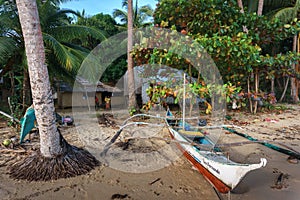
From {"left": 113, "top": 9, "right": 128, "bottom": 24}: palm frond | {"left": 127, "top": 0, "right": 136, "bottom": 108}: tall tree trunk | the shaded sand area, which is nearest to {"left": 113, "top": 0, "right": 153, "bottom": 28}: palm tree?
{"left": 113, "top": 9, "right": 128, "bottom": 24}: palm frond

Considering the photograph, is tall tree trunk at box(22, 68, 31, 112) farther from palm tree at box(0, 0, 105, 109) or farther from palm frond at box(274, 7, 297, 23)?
palm frond at box(274, 7, 297, 23)

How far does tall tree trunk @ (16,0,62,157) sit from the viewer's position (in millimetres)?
2973

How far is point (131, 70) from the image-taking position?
27.1 ft

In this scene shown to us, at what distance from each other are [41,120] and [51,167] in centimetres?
77

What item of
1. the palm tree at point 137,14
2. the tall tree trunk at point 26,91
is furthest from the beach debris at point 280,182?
the palm tree at point 137,14

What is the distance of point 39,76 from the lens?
3.09 meters

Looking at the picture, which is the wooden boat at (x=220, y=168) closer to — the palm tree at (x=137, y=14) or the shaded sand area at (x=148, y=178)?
the shaded sand area at (x=148, y=178)

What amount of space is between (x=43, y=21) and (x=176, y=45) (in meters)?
5.53

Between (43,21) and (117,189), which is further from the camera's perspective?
(43,21)

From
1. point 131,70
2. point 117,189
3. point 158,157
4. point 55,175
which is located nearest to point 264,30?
point 131,70

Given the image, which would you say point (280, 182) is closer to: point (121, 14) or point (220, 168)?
point (220, 168)

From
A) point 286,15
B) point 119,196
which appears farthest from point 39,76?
point 286,15

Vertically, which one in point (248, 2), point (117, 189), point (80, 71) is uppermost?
point (248, 2)

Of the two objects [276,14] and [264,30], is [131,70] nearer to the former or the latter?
[264,30]
